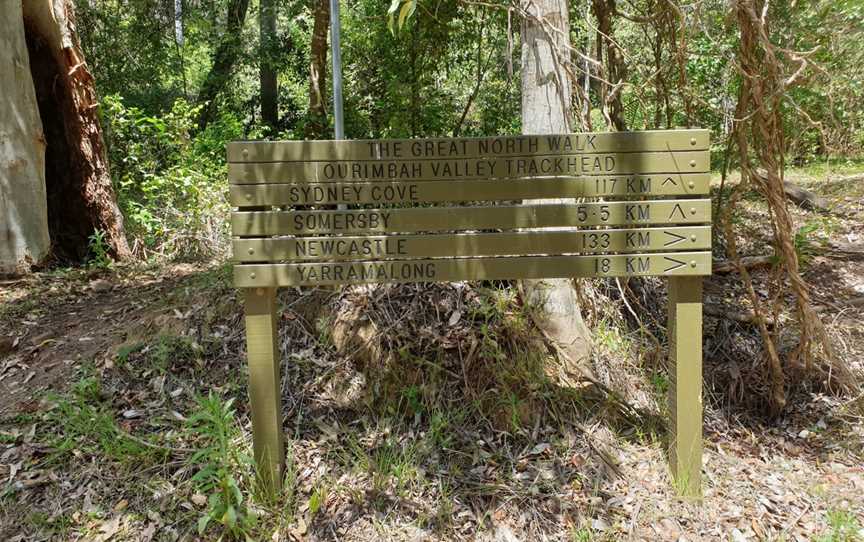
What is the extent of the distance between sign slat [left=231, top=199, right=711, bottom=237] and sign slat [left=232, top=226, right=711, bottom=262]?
0.13ft

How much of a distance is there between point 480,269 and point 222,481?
1476 mm

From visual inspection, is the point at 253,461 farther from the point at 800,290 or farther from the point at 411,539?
the point at 800,290

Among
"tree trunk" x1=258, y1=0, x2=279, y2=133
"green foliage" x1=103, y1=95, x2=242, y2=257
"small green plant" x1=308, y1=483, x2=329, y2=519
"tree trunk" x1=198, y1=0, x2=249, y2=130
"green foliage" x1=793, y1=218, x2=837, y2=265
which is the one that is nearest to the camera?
"small green plant" x1=308, y1=483, x2=329, y2=519

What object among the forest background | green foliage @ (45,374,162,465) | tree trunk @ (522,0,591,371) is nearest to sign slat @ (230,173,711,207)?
the forest background

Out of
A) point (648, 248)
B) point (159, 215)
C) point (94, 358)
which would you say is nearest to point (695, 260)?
point (648, 248)

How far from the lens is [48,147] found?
584cm

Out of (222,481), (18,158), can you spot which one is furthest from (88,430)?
(18,158)

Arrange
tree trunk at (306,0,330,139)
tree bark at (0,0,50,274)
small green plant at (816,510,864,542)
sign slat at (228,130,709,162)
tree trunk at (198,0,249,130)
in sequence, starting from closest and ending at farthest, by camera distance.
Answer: sign slat at (228,130,709,162) → small green plant at (816,510,864,542) → tree bark at (0,0,50,274) → tree trunk at (306,0,330,139) → tree trunk at (198,0,249,130)

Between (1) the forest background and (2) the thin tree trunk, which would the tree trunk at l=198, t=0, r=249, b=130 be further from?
(2) the thin tree trunk

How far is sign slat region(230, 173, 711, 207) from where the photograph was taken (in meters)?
2.80

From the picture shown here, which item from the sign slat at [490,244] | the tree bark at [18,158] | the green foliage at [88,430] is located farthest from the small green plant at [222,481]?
the tree bark at [18,158]

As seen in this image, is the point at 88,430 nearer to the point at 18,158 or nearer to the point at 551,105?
the point at 18,158

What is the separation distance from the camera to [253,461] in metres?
2.93

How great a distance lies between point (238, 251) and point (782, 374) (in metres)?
3.29
